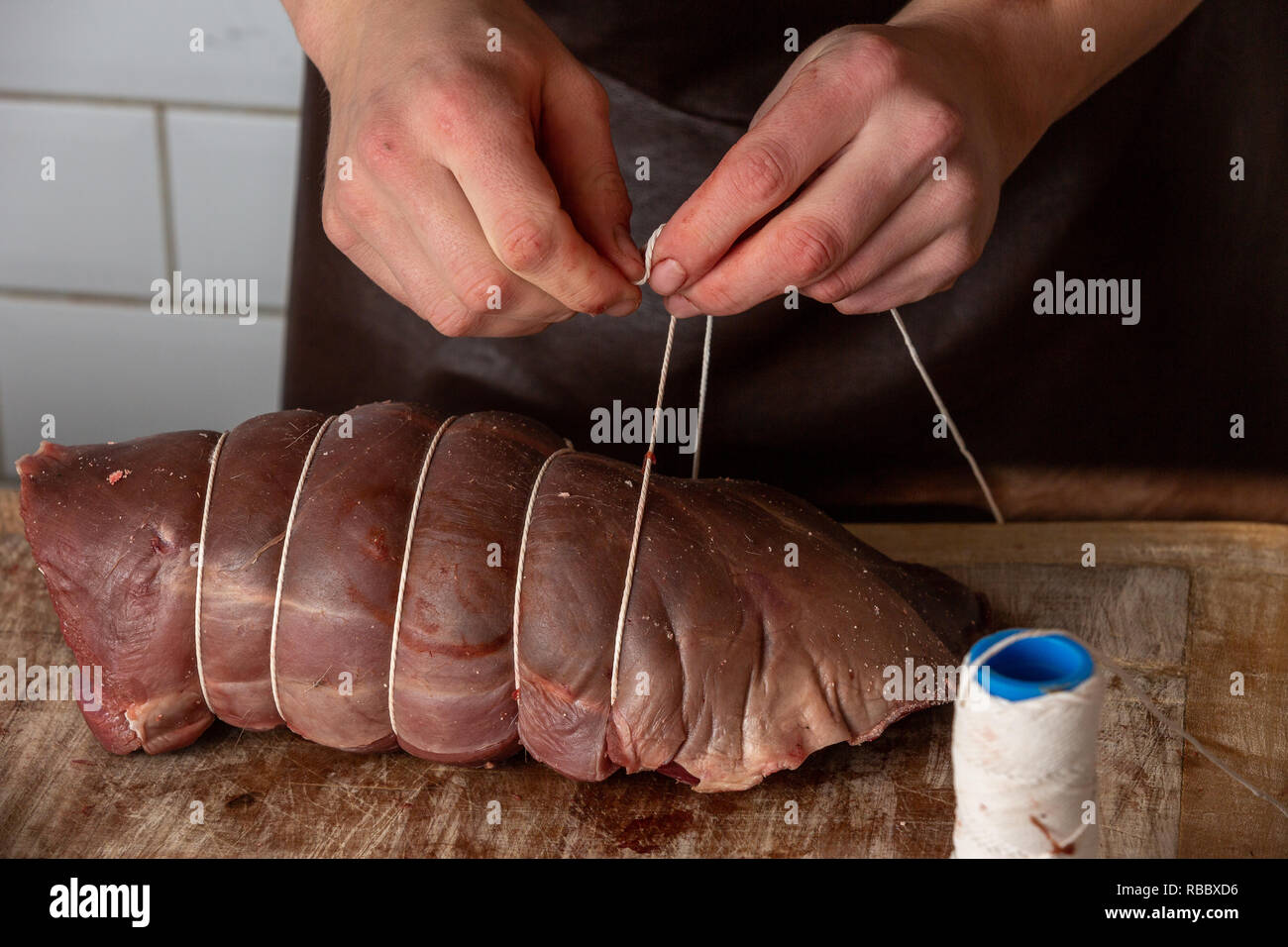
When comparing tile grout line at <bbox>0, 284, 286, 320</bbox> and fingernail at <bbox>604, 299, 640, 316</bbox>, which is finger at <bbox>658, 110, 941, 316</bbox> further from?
tile grout line at <bbox>0, 284, 286, 320</bbox>

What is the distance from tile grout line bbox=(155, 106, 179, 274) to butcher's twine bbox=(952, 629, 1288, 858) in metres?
2.57

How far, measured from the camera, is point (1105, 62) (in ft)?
6.40

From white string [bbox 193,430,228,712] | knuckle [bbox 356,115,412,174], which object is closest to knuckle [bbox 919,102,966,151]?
knuckle [bbox 356,115,412,174]

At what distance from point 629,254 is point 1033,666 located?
0.74m

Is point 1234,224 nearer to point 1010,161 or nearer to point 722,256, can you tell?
point 1010,161

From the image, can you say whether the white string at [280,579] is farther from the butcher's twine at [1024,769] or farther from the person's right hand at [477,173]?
the butcher's twine at [1024,769]

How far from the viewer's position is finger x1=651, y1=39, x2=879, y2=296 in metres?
1.50

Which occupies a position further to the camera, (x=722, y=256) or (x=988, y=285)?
(x=988, y=285)

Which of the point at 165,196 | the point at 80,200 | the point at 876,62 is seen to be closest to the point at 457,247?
the point at 876,62

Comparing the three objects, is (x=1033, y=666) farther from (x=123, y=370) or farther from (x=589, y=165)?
(x=123, y=370)

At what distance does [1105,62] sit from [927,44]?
0.43 m

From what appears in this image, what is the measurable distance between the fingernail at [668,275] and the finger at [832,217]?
0.12 feet

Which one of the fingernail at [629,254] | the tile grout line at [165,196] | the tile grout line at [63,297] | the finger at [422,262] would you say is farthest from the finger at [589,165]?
the tile grout line at [63,297]
